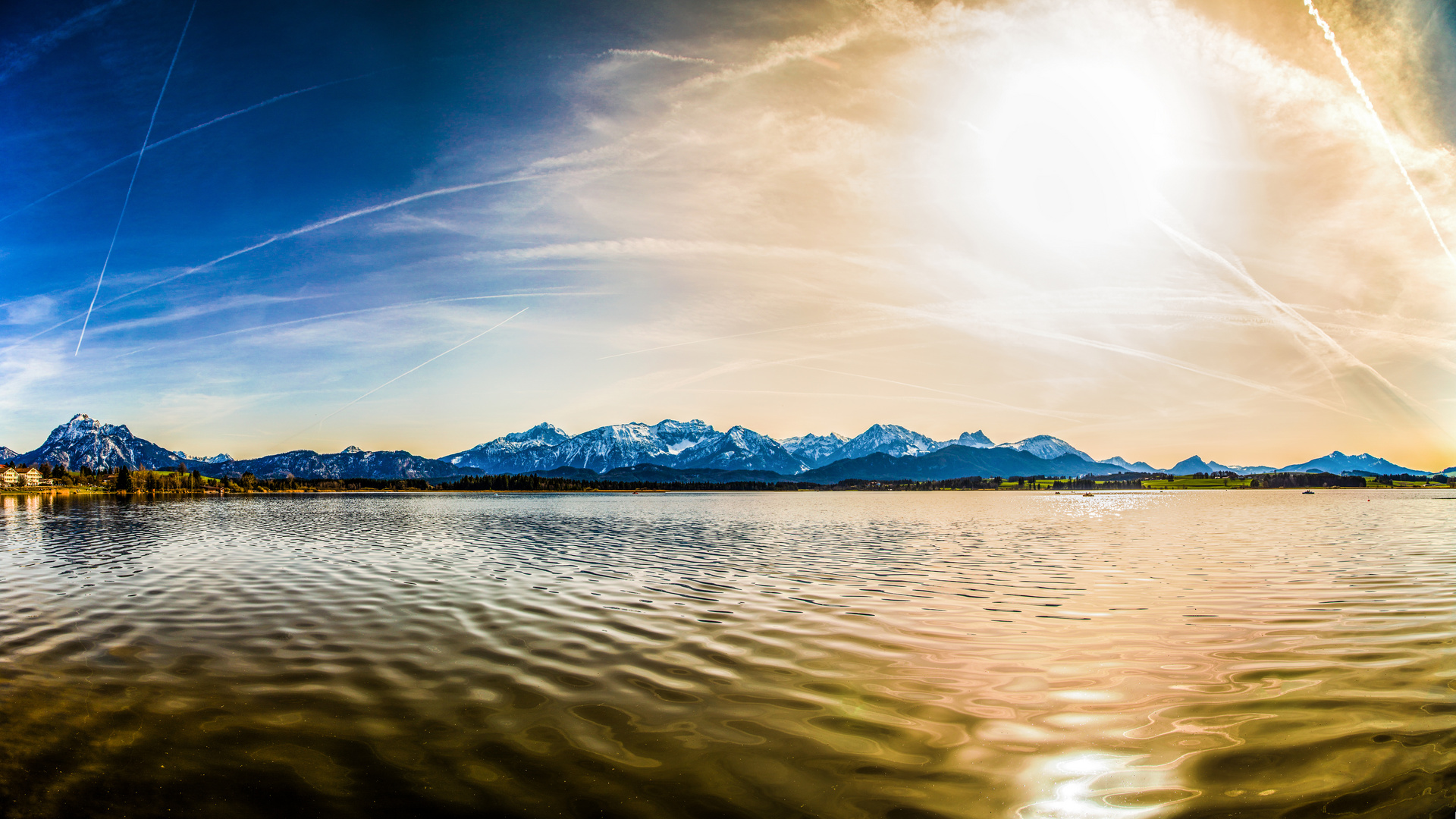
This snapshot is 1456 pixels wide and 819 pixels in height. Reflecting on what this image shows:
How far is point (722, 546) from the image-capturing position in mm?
45906

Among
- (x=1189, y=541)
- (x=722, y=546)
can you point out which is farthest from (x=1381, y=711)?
(x=1189, y=541)

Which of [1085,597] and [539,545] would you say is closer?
[1085,597]

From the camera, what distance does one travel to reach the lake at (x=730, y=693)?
29.9ft

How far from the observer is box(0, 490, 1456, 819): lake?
910 cm

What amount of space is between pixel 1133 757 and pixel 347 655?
16873mm

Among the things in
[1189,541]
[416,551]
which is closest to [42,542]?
[416,551]

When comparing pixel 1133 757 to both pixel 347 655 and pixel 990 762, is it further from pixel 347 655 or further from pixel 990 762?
pixel 347 655

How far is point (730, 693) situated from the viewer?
1342 cm

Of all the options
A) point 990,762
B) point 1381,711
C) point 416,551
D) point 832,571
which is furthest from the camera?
point 416,551

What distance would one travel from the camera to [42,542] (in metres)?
46.3

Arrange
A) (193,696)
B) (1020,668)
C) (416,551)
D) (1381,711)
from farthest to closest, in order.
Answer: (416,551) → (1020,668) → (193,696) → (1381,711)

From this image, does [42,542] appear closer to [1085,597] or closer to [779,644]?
[779,644]

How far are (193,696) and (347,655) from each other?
3.34m

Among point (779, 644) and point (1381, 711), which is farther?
point (779, 644)
